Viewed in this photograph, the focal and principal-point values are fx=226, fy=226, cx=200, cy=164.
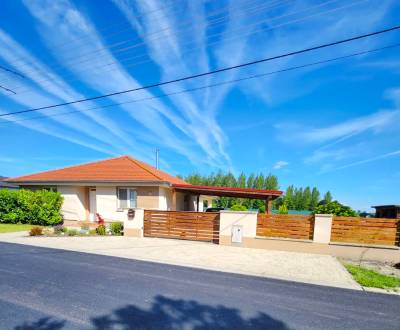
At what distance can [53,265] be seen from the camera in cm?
640

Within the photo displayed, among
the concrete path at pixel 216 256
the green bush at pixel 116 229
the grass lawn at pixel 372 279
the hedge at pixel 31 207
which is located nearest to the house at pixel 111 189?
the hedge at pixel 31 207

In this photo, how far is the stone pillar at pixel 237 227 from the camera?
937 centimetres

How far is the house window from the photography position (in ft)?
46.9

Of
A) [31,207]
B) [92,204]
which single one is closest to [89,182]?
[92,204]

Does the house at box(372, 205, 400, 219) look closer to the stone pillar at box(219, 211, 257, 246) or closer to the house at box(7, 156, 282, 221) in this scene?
the house at box(7, 156, 282, 221)

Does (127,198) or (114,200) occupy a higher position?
(127,198)

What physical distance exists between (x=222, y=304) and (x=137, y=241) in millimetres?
6696

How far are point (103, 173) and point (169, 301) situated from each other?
12655 mm

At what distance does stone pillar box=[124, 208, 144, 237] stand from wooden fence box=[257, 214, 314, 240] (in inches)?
219

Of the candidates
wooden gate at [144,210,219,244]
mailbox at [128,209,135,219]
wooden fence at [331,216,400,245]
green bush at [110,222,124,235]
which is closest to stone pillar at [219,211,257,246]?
wooden gate at [144,210,219,244]

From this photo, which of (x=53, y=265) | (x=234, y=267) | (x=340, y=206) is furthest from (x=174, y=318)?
(x=340, y=206)

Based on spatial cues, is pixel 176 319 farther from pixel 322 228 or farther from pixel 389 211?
pixel 389 211

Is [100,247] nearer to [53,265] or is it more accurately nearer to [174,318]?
[53,265]

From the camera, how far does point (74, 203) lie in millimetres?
15047
